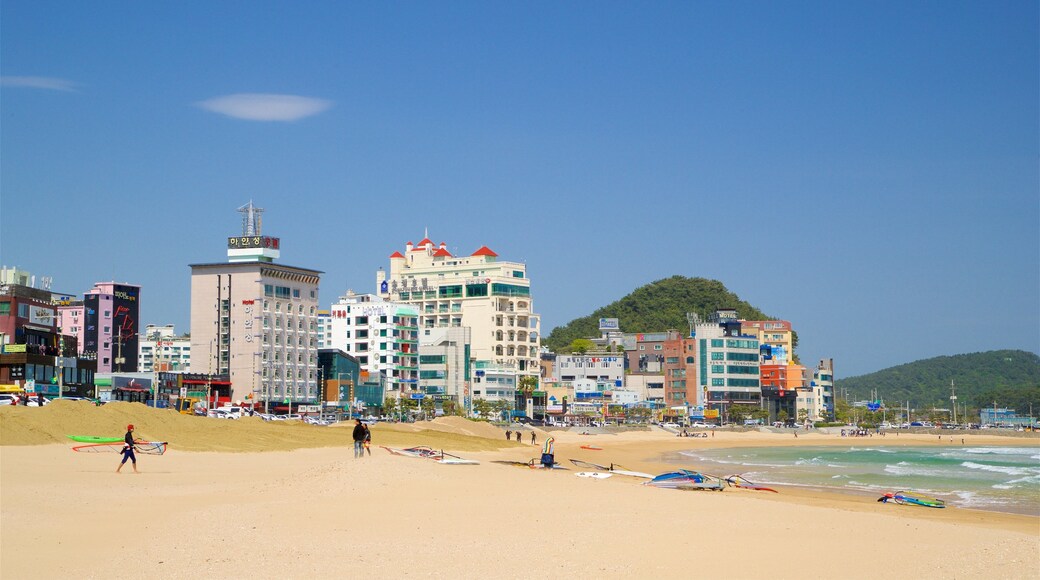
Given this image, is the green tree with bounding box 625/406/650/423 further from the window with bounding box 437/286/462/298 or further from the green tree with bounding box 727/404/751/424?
the window with bounding box 437/286/462/298

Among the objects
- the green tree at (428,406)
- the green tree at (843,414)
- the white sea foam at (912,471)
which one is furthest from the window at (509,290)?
the white sea foam at (912,471)

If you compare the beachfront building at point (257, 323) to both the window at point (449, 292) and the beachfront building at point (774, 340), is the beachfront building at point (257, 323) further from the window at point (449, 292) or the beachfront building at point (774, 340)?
the beachfront building at point (774, 340)

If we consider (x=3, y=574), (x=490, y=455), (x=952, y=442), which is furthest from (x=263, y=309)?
(x=3, y=574)

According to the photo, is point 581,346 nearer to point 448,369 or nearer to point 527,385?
point 527,385

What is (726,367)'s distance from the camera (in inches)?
6225

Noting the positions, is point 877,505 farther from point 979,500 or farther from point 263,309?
point 263,309

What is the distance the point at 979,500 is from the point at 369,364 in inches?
4072

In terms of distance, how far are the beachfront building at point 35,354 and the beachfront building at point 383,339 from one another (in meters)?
41.1

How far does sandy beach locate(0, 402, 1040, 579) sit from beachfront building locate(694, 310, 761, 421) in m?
122

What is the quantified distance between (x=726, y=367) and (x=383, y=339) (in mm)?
50981

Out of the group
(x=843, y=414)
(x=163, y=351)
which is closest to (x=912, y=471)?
(x=843, y=414)

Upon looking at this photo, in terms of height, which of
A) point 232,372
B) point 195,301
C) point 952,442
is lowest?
point 952,442

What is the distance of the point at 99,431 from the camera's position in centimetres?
4819

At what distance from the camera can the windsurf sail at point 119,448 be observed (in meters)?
40.6
